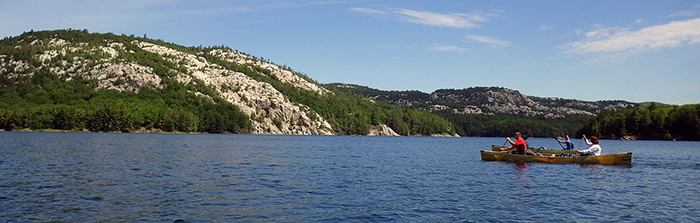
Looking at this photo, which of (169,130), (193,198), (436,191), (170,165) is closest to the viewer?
(193,198)

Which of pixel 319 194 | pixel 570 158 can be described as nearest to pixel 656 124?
pixel 570 158

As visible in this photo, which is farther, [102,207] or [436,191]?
[436,191]

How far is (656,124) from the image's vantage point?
184 meters

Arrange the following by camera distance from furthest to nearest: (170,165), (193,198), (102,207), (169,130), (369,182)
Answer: (169,130) < (170,165) < (369,182) < (193,198) < (102,207)

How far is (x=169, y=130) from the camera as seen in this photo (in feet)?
592

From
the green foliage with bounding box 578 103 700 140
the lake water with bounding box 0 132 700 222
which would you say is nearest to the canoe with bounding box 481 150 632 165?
the lake water with bounding box 0 132 700 222

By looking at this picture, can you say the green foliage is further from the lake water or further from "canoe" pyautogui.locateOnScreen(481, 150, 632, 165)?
the lake water

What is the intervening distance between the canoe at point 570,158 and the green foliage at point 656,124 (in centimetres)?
15131

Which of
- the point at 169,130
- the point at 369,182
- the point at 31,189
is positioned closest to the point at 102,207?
the point at 31,189

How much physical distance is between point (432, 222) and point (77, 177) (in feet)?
77.5

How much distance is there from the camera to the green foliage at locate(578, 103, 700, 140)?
568ft

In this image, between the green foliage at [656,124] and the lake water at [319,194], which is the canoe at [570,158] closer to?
the lake water at [319,194]

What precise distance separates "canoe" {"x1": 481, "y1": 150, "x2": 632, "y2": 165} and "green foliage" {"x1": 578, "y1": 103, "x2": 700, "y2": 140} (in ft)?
496

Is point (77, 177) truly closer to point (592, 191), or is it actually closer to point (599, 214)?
point (599, 214)
